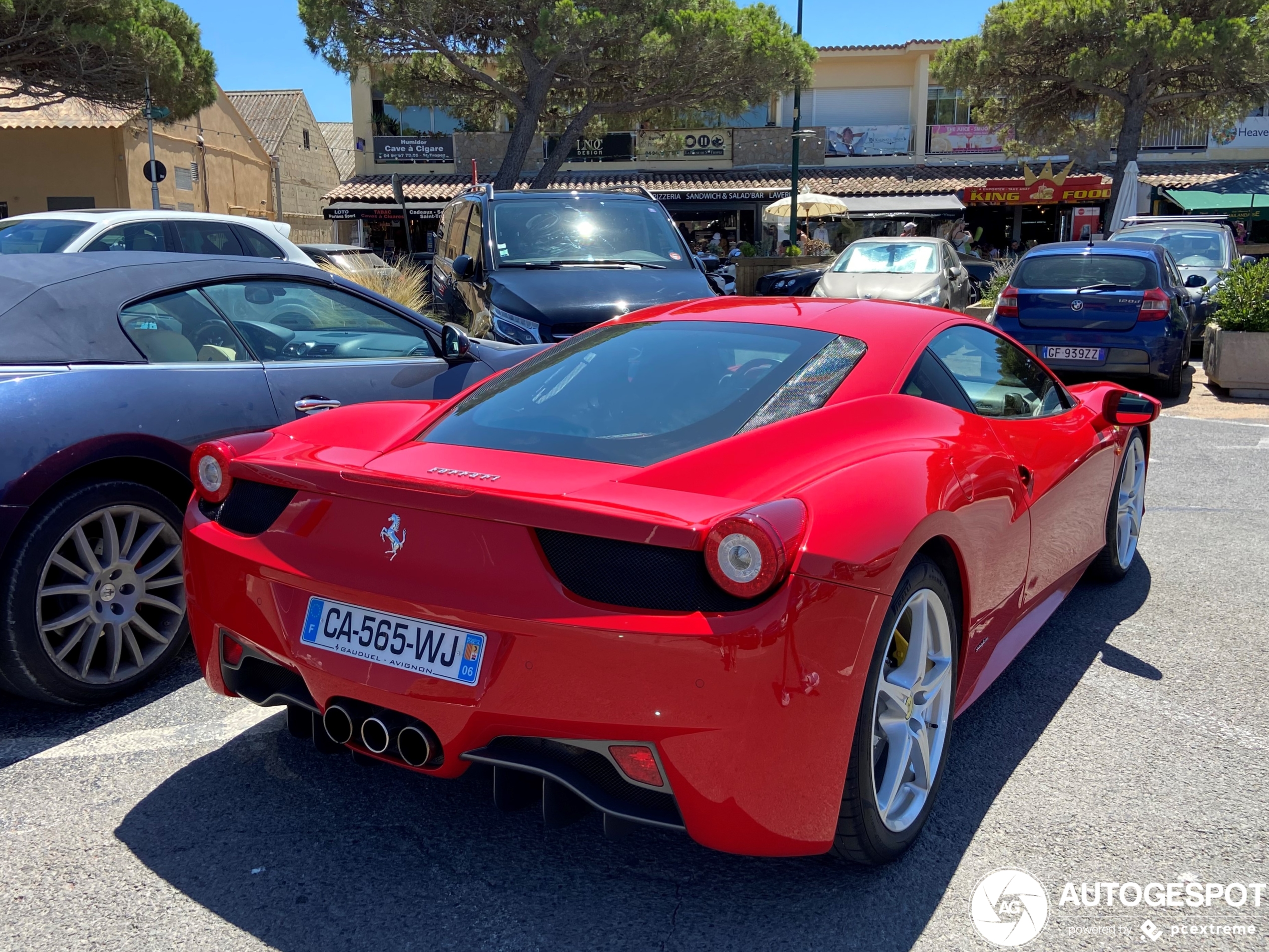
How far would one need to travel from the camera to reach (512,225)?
8578 millimetres

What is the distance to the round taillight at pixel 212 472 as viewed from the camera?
109 inches

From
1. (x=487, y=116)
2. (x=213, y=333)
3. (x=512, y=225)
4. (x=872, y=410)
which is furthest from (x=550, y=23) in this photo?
(x=872, y=410)

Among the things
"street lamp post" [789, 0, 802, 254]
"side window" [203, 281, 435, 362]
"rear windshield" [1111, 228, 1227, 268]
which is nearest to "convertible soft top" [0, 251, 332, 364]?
"side window" [203, 281, 435, 362]

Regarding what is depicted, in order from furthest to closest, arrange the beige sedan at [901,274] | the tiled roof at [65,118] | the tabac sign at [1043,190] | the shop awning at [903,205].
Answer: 1. the tabac sign at [1043,190]
2. the shop awning at [903,205]
3. the tiled roof at [65,118]
4. the beige sedan at [901,274]

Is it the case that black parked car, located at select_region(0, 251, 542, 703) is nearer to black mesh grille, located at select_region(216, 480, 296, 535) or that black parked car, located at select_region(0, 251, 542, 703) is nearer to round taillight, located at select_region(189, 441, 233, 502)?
round taillight, located at select_region(189, 441, 233, 502)

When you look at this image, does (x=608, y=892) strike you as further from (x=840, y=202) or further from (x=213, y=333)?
(x=840, y=202)

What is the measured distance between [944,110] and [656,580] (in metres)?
36.1

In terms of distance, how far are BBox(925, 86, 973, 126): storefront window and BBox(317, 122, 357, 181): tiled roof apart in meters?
30.3

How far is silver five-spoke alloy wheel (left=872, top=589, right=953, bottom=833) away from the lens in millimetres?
2504

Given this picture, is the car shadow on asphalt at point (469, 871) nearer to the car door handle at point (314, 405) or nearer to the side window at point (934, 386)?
the side window at point (934, 386)

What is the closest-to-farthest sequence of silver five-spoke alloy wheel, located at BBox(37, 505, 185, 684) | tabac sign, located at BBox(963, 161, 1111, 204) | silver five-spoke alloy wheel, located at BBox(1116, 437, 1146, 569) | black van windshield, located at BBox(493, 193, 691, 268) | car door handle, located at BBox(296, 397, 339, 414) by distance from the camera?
silver five-spoke alloy wheel, located at BBox(37, 505, 185, 684)
car door handle, located at BBox(296, 397, 339, 414)
silver five-spoke alloy wheel, located at BBox(1116, 437, 1146, 569)
black van windshield, located at BBox(493, 193, 691, 268)
tabac sign, located at BBox(963, 161, 1111, 204)

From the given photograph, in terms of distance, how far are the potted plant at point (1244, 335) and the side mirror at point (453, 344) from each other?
8967 millimetres

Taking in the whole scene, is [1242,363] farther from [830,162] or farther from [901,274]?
[830,162]

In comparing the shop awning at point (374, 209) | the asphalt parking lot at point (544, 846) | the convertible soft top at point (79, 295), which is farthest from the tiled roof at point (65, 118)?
the asphalt parking lot at point (544, 846)
